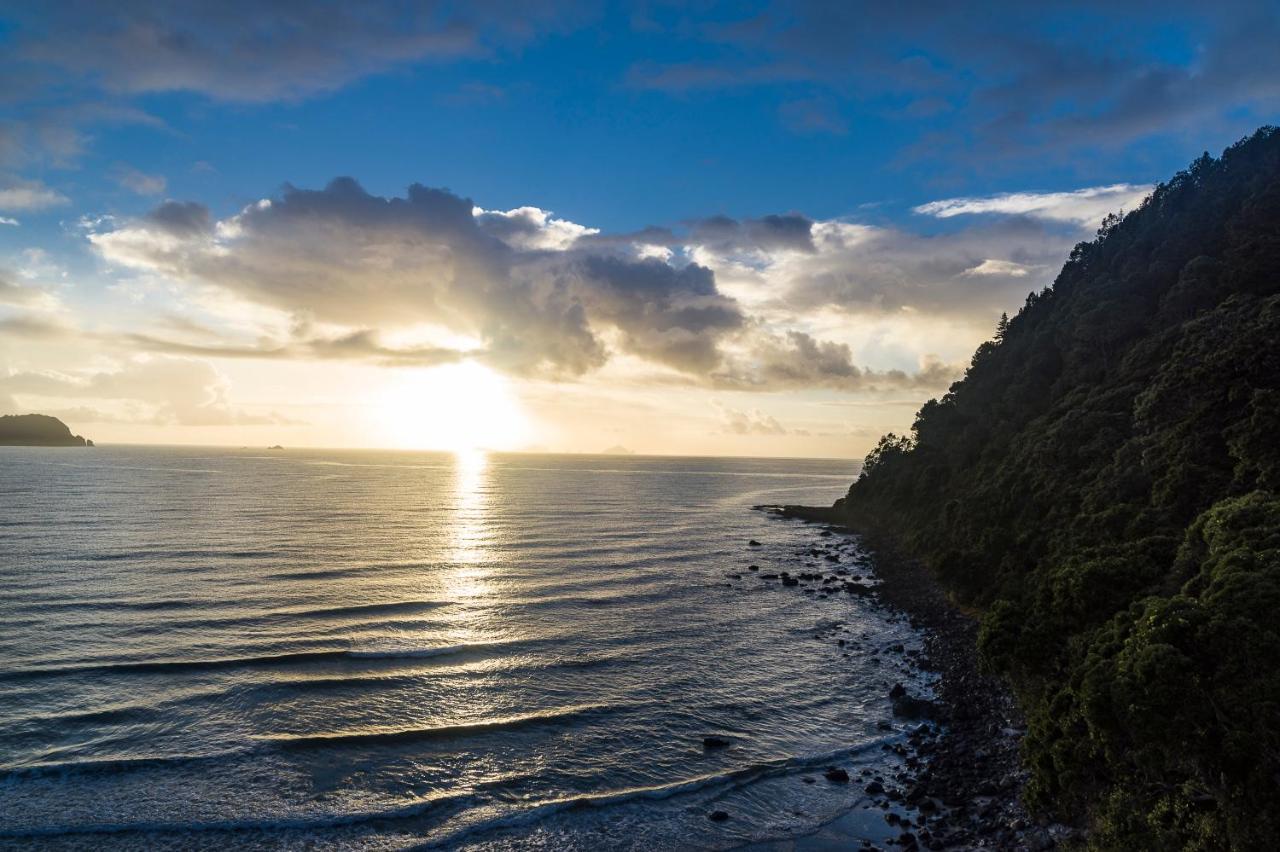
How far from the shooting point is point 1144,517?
3209 centimetres

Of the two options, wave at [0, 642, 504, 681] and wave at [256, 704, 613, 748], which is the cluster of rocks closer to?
wave at [256, 704, 613, 748]

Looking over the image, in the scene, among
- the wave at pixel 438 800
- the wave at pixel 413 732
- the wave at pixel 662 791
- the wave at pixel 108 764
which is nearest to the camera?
the wave at pixel 438 800

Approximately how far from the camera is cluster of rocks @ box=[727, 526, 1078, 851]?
2027 centimetres

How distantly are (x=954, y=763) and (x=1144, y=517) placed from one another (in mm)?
16443

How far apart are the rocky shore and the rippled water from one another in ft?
5.73

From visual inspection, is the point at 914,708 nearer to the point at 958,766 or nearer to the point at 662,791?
the point at 958,766

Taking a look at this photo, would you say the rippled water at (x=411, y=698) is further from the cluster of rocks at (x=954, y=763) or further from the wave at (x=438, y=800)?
the cluster of rocks at (x=954, y=763)

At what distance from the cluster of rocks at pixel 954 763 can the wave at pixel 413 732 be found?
33.3 ft

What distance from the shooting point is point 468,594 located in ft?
173

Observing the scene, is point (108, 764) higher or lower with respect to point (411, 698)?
A: higher

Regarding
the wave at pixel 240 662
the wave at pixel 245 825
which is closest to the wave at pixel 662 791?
the wave at pixel 245 825

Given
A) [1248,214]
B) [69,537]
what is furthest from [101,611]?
[1248,214]

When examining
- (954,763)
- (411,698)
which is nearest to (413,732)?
(411,698)

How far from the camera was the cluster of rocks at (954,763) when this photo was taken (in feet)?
66.5
